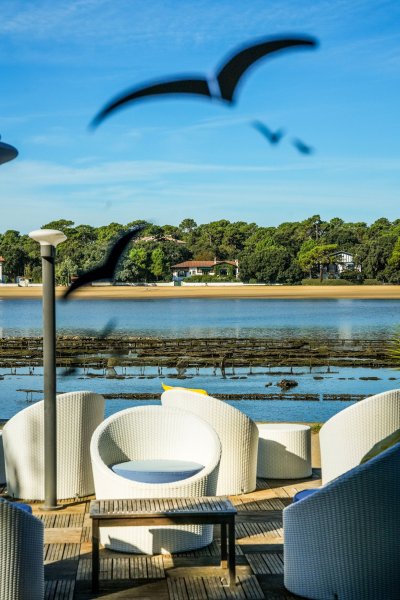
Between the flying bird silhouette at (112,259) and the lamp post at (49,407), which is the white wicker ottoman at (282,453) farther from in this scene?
the flying bird silhouette at (112,259)

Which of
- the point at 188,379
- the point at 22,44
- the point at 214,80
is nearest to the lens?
the point at 214,80

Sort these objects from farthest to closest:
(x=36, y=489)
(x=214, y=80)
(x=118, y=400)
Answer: (x=118, y=400) < (x=36, y=489) < (x=214, y=80)

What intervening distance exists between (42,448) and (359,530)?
237cm

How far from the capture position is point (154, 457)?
4.66 m

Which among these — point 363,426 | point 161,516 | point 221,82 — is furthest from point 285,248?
point 221,82

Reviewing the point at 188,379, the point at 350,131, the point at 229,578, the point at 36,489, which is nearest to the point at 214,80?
the point at 350,131

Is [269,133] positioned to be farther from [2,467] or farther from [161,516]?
[2,467]

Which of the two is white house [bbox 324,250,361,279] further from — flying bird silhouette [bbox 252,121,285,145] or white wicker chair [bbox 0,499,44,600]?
flying bird silhouette [bbox 252,121,285,145]

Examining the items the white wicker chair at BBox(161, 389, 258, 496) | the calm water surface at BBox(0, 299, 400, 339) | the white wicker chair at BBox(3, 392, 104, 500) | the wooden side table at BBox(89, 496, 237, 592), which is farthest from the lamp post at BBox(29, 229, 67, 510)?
the calm water surface at BBox(0, 299, 400, 339)

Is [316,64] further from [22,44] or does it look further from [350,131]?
[22,44]

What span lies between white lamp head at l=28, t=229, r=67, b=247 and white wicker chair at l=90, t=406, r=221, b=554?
3.28ft

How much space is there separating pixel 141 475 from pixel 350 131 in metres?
2.17

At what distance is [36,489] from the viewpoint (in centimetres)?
512

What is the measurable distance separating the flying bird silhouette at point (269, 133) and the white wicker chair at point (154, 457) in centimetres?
220
